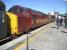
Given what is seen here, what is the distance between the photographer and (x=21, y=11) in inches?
755

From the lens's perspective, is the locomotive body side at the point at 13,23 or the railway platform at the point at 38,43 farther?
the locomotive body side at the point at 13,23

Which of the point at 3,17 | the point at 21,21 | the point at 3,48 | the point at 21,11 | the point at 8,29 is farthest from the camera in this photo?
the point at 21,11

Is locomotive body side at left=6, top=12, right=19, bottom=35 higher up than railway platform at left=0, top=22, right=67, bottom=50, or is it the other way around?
locomotive body side at left=6, top=12, right=19, bottom=35

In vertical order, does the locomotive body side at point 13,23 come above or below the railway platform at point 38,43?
above

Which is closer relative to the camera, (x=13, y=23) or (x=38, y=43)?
(x=38, y=43)

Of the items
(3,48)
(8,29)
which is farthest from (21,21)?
(3,48)

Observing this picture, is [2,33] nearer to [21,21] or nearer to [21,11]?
[21,21]

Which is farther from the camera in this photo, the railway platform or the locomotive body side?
the locomotive body side

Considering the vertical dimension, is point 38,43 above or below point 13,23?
below

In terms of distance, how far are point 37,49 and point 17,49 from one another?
1.30 m

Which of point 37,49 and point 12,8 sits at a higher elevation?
point 12,8

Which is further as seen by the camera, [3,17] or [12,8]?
[12,8]

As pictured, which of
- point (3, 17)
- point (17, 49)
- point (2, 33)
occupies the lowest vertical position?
point (17, 49)

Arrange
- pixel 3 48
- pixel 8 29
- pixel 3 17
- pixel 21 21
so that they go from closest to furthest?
pixel 3 48
pixel 3 17
pixel 8 29
pixel 21 21
